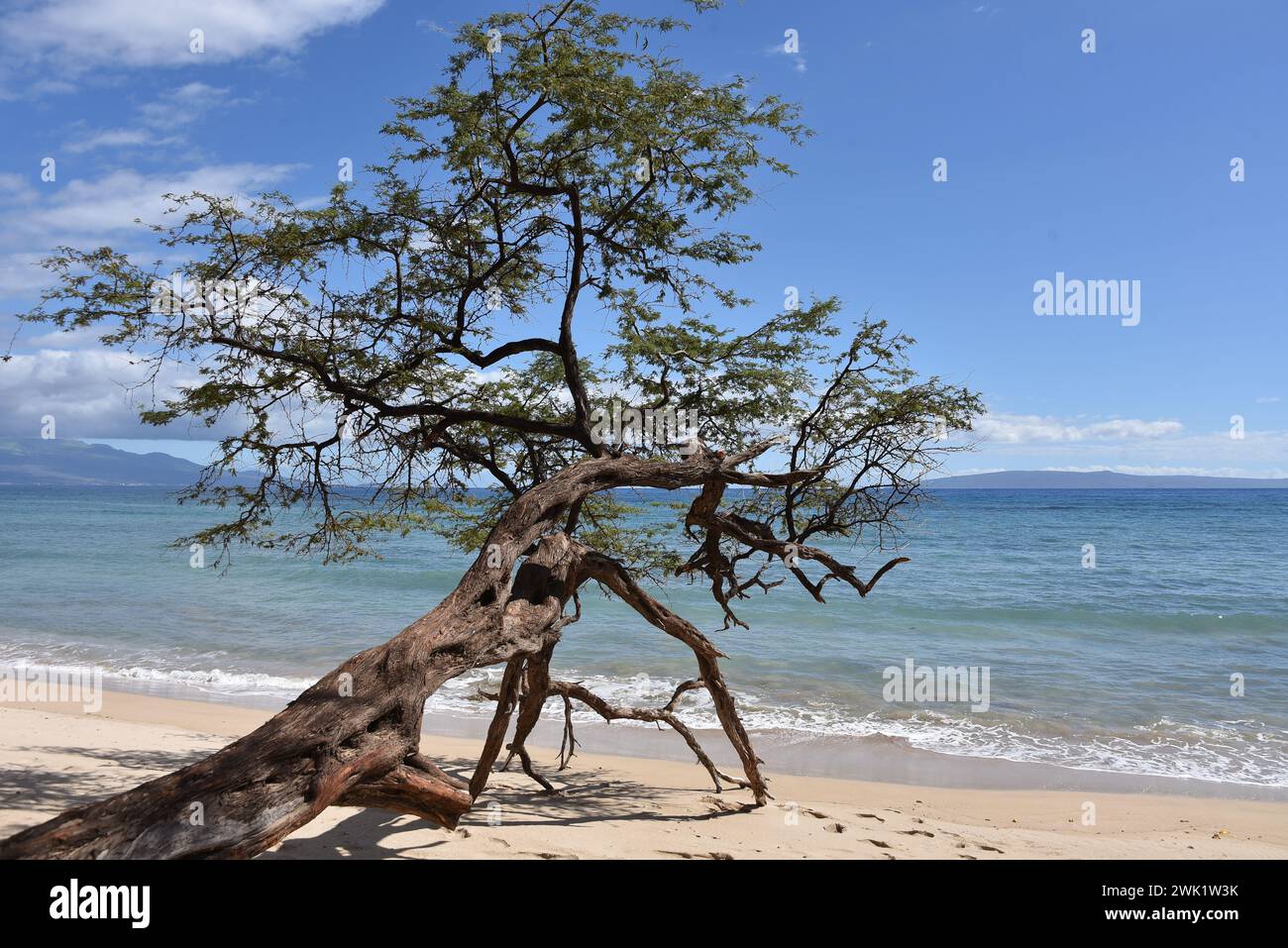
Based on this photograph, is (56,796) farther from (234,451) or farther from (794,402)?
(794,402)

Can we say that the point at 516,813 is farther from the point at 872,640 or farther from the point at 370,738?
the point at 872,640

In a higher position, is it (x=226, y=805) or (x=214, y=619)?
(x=226, y=805)

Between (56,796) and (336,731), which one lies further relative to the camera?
(56,796)

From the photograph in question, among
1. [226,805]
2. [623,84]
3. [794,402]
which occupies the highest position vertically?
[623,84]

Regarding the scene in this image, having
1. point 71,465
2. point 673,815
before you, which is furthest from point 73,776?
point 71,465

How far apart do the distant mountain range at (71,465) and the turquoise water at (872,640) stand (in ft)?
359

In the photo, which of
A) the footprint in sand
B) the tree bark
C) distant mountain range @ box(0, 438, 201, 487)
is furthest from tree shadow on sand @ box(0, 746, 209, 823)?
distant mountain range @ box(0, 438, 201, 487)

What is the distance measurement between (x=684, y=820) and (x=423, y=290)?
17.2 ft

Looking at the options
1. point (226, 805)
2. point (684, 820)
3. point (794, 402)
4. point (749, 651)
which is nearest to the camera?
point (226, 805)

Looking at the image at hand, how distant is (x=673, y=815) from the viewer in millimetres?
7559

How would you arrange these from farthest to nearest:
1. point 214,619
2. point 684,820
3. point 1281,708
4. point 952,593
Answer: point 952,593, point 214,619, point 1281,708, point 684,820

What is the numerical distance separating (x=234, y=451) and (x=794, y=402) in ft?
16.9

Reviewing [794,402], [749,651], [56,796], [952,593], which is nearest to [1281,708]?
[749,651]

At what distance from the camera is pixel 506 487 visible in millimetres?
8258
